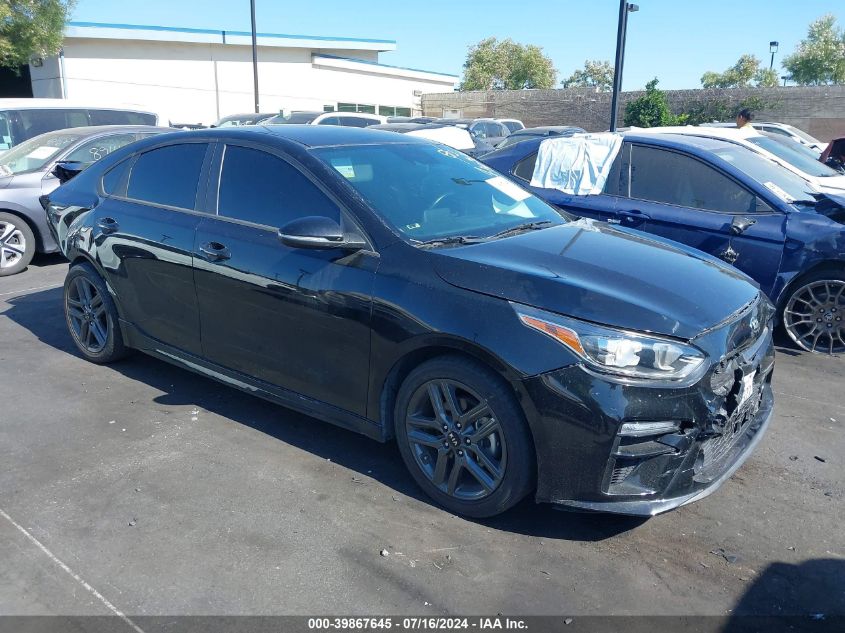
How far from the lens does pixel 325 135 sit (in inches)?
176

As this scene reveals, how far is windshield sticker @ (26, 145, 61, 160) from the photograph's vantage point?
353 inches

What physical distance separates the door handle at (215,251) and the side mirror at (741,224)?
3922 millimetres

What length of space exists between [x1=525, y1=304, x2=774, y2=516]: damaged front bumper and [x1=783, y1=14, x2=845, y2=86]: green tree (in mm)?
60744

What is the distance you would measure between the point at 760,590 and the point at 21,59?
2823 centimetres

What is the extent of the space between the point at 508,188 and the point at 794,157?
5.71m

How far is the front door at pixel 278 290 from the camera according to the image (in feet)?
12.2

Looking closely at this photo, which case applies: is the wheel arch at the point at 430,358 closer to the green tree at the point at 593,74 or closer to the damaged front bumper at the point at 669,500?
the damaged front bumper at the point at 669,500

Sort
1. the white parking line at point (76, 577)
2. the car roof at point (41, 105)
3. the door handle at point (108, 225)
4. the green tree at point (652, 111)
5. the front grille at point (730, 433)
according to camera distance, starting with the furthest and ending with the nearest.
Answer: the green tree at point (652, 111) < the car roof at point (41, 105) < the door handle at point (108, 225) < the front grille at point (730, 433) < the white parking line at point (76, 577)

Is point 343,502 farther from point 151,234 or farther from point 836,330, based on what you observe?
point 836,330

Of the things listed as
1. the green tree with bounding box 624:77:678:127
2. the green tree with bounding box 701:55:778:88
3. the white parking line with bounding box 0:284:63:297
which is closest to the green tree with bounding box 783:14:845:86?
the green tree with bounding box 701:55:778:88

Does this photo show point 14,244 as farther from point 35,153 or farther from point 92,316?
point 92,316

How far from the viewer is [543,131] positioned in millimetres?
21672

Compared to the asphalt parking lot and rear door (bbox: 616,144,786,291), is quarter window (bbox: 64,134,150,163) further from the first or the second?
rear door (bbox: 616,144,786,291)

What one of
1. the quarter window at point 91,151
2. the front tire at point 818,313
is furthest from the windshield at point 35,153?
the front tire at point 818,313
